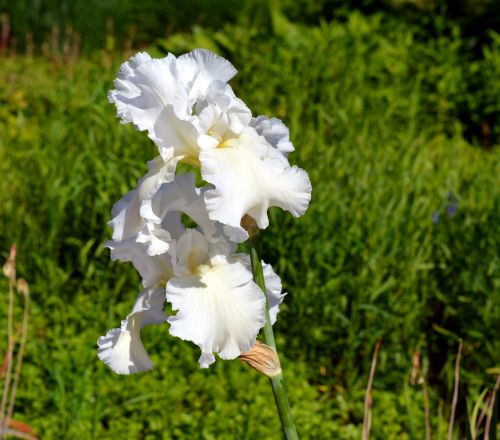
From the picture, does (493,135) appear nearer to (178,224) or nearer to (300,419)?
(300,419)

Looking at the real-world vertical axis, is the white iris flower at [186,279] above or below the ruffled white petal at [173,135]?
below

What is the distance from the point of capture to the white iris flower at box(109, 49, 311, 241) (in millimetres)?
1139

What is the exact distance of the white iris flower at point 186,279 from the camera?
117 cm

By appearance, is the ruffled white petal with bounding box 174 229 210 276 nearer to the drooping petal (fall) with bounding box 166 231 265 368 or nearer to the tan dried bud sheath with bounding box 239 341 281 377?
the drooping petal (fall) with bounding box 166 231 265 368

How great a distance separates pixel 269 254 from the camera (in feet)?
10.1

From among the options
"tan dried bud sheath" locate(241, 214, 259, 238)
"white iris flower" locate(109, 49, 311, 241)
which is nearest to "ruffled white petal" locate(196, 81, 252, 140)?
"white iris flower" locate(109, 49, 311, 241)

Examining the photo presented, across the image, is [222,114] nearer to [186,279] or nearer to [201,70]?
[201,70]

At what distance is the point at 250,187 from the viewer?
1.14m

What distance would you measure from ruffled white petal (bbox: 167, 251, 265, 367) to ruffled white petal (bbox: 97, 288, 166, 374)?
0.35ft

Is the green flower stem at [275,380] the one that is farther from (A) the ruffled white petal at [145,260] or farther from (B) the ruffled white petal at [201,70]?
(B) the ruffled white petal at [201,70]

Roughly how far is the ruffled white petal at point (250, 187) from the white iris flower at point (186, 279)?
0.30ft

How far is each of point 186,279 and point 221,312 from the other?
0.36ft

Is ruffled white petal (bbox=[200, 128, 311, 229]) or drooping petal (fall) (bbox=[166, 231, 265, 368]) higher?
ruffled white petal (bbox=[200, 128, 311, 229])

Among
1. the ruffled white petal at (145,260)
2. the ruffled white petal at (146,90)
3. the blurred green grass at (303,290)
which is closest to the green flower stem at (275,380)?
the ruffled white petal at (145,260)
